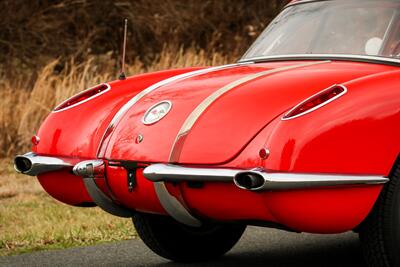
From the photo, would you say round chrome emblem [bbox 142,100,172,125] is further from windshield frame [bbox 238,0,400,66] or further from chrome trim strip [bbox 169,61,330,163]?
windshield frame [bbox 238,0,400,66]

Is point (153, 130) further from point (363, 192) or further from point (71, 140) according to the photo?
point (363, 192)

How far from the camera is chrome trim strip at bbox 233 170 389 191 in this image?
383 cm

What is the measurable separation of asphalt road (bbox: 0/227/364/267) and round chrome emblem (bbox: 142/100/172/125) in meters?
1.10

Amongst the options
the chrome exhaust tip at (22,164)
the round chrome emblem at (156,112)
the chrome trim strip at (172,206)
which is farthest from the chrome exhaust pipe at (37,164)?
the chrome trim strip at (172,206)

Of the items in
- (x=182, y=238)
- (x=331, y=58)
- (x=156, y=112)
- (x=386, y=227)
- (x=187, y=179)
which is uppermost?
(x=331, y=58)

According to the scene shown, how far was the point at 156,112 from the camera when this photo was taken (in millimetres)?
4535

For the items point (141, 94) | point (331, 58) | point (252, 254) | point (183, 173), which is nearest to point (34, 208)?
point (252, 254)

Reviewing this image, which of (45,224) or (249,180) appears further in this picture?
(45,224)

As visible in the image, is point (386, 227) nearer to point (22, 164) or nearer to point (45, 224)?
point (22, 164)

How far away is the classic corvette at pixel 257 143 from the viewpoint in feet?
12.9

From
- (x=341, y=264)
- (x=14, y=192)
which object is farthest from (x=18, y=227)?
(x=341, y=264)

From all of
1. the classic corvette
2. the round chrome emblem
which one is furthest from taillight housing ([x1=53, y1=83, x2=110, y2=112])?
the round chrome emblem

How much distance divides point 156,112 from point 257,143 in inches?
27.7

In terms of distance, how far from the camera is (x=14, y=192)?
27.5ft
